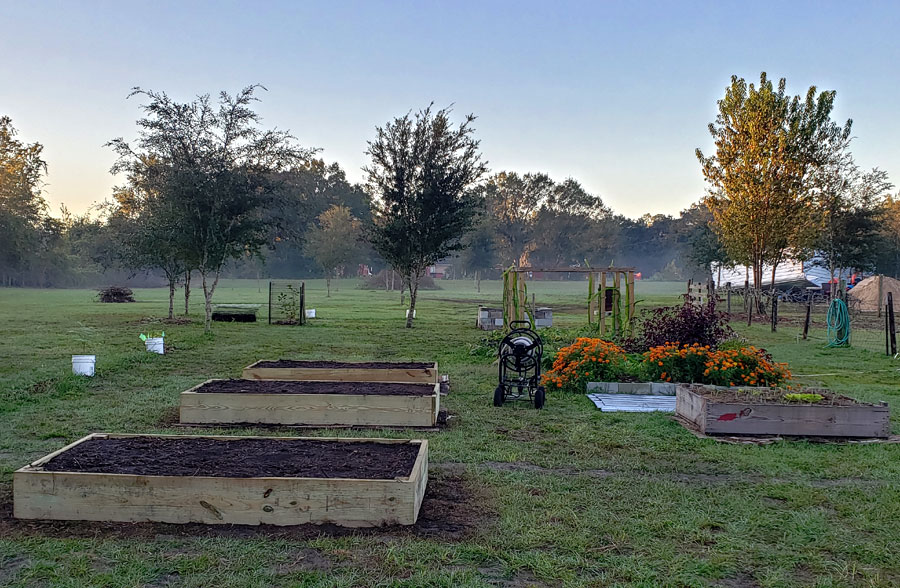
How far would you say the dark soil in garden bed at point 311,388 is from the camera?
7.64 m

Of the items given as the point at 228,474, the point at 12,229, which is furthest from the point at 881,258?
the point at 12,229

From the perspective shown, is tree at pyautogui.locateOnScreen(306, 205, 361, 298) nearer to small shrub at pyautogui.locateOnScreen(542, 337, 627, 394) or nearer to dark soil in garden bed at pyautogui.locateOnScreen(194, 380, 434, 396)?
small shrub at pyautogui.locateOnScreen(542, 337, 627, 394)

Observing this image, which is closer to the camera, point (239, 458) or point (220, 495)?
point (220, 495)

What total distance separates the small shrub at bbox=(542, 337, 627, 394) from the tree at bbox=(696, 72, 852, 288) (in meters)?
22.8

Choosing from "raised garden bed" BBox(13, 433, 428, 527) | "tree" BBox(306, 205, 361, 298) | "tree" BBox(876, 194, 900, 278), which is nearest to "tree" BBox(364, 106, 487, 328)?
"raised garden bed" BBox(13, 433, 428, 527)

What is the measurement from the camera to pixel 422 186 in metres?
22.3

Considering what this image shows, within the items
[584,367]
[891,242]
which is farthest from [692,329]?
[891,242]

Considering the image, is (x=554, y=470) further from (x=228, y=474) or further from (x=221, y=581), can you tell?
(x=221, y=581)

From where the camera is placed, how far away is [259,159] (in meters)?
17.7

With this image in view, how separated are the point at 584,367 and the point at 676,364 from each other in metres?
1.38

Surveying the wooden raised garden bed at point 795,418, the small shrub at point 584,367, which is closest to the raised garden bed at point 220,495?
the wooden raised garden bed at point 795,418

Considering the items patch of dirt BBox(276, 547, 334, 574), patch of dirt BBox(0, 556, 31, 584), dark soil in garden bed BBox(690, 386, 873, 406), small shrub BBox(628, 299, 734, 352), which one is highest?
small shrub BBox(628, 299, 734, 352)

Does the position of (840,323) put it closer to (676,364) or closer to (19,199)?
(676,364)

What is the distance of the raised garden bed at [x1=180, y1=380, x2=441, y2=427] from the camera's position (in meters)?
7.18
